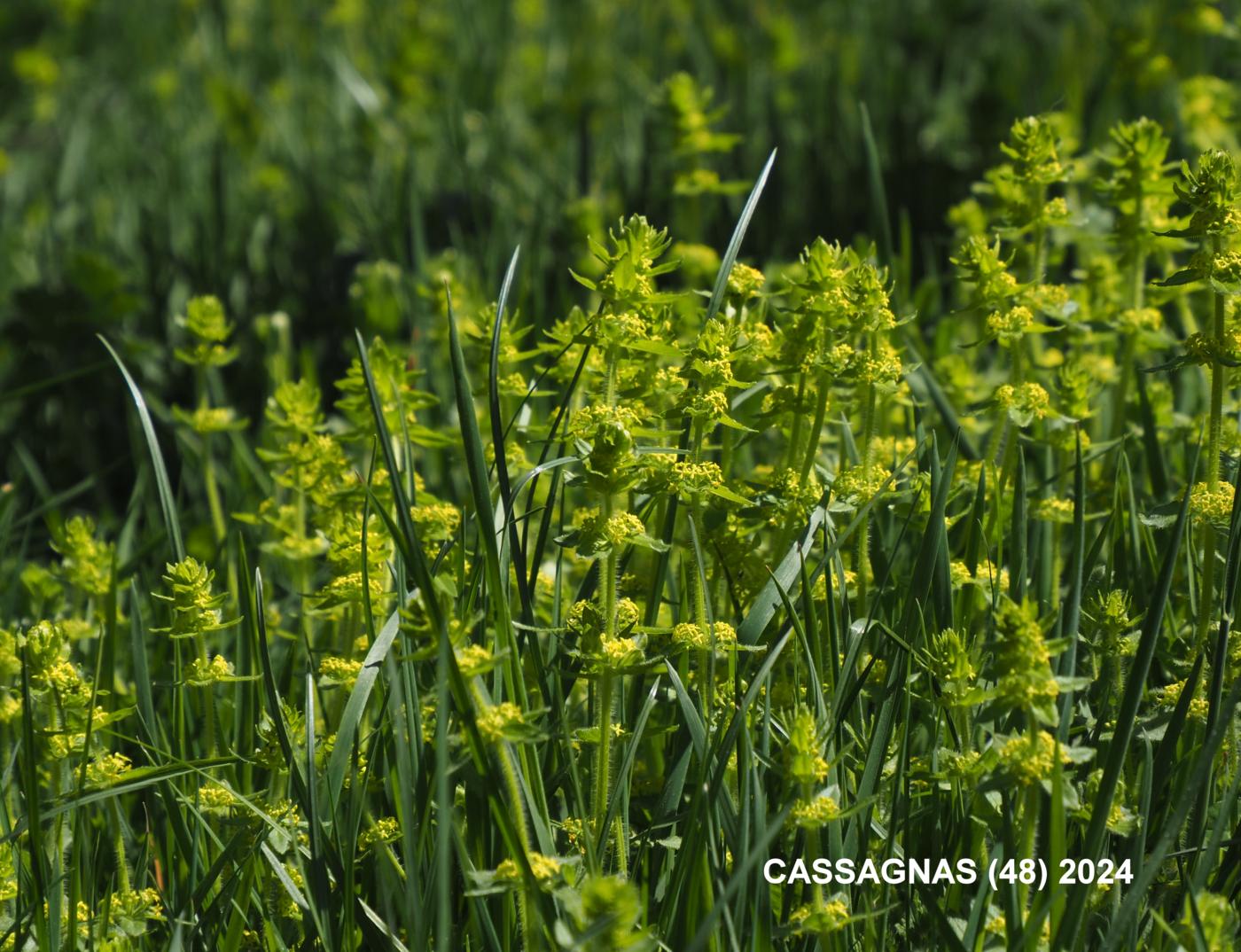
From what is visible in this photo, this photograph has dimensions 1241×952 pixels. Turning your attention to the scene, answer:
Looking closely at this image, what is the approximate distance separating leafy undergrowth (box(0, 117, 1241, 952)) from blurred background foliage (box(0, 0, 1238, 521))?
917 mm

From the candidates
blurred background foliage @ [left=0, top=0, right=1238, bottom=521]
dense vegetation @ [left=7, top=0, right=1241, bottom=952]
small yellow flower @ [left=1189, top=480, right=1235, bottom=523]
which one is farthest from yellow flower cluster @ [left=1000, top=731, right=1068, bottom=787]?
blurred background foliage @ [left=0, top=0, right=1238, bottom=521]

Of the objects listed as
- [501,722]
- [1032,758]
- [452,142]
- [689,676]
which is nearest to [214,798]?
[501,722]

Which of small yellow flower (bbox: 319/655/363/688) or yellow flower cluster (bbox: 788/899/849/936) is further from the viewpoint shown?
small yellow flower (bbox: 319/655/363/688)

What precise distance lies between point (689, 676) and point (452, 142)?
2927 millimetres

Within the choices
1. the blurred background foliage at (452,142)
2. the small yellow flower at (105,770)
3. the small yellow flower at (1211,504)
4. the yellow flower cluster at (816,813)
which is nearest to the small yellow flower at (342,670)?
the small yellow flower at (105,770)

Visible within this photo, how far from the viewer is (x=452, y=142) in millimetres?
4582

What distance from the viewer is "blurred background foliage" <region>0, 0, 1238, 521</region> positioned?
3906 mm

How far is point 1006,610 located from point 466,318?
73.5 inches

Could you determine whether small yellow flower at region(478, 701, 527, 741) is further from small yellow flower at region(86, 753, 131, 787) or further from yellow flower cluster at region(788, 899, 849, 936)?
small yellow flower at region(86, 753, 131, 787)

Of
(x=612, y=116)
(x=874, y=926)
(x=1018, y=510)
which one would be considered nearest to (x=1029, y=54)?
(x=612, y=116)

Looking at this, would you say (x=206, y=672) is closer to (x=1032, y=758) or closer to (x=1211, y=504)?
(x=1032, y=758)

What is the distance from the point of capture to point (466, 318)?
321 cm

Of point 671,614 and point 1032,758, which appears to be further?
point 671,614

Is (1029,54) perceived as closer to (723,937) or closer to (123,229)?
(123,229)
